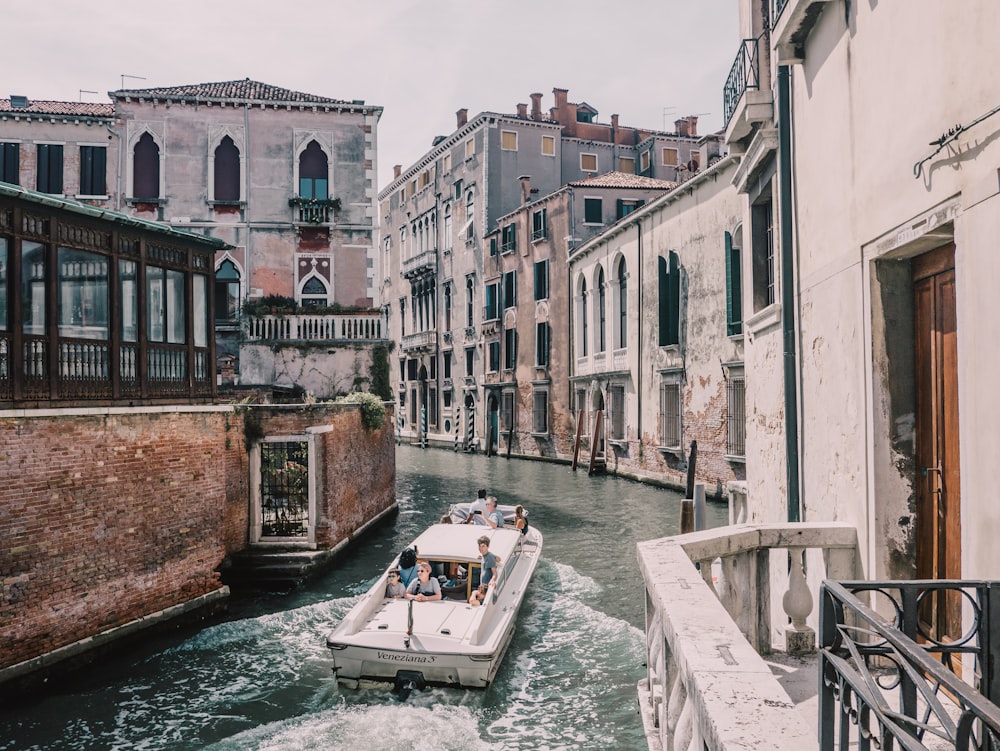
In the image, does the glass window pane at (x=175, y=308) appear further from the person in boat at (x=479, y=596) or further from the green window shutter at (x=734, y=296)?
the green window shutter at (x=734, y=296)

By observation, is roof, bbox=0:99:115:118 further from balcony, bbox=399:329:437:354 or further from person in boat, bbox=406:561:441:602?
balcony, bbox=399:329:437:354

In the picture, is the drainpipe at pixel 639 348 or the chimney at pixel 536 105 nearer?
the drainpipe at pixel 639 348

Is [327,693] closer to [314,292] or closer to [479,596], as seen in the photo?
[479,596]

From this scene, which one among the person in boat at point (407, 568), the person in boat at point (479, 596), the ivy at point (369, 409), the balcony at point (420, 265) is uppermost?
the balcony at point (420, 265)

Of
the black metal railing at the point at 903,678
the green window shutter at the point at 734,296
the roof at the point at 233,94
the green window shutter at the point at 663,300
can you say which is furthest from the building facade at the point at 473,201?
the black metal railing at the point at 903,678

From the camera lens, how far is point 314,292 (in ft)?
64.2

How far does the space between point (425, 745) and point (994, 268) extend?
6.46 m

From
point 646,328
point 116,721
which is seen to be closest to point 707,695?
point 116,721

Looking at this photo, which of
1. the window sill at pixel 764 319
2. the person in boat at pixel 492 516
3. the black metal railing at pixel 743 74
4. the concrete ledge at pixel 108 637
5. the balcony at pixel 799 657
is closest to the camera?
the balcony at pixel 799 657

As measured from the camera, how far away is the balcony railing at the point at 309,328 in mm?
18359

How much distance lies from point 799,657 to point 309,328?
15.3 metres

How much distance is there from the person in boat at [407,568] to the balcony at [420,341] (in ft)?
108

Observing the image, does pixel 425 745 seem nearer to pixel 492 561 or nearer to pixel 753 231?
pixel 492 561

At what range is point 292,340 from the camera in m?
18.4
